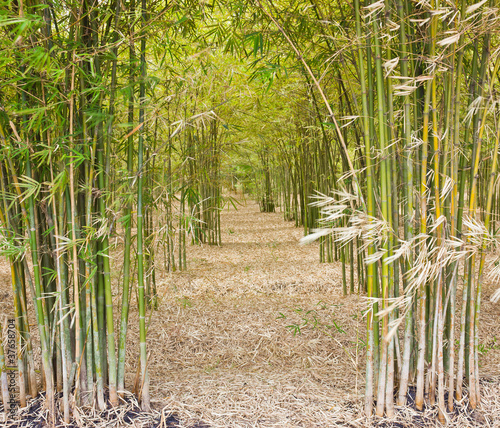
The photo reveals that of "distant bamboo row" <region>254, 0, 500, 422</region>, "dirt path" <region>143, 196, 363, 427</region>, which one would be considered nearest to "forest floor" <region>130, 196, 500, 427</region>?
"dirt path" <region>143, 196, 363, 427</region>

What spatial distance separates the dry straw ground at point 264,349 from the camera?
183 cm

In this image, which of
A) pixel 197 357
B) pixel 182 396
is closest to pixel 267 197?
pixel 197 357

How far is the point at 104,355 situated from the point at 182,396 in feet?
1.42

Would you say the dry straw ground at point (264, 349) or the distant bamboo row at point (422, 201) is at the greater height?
the distant bamboo row at point (422, 201)

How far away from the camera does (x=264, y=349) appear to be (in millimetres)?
2887

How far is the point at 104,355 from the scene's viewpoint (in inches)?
75.0

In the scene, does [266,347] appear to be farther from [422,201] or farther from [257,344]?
[422,201]

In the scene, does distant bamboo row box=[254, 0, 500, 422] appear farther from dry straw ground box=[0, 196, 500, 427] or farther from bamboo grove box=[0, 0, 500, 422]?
dry straw ground box=[0, 196, 500, 427]

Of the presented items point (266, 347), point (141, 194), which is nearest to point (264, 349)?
point (266, 347)

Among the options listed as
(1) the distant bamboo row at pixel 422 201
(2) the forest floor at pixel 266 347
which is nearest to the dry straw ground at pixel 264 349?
(2) the forest floor at pixel 266 347

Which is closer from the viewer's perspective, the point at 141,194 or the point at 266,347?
the point at 141,194

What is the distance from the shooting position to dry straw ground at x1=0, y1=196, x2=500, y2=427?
6.02 feet

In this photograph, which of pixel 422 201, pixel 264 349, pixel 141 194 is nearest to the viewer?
pixel 422 201

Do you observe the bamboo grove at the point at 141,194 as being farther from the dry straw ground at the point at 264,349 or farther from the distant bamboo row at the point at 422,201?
the dry straw ground at the point at 264,349
